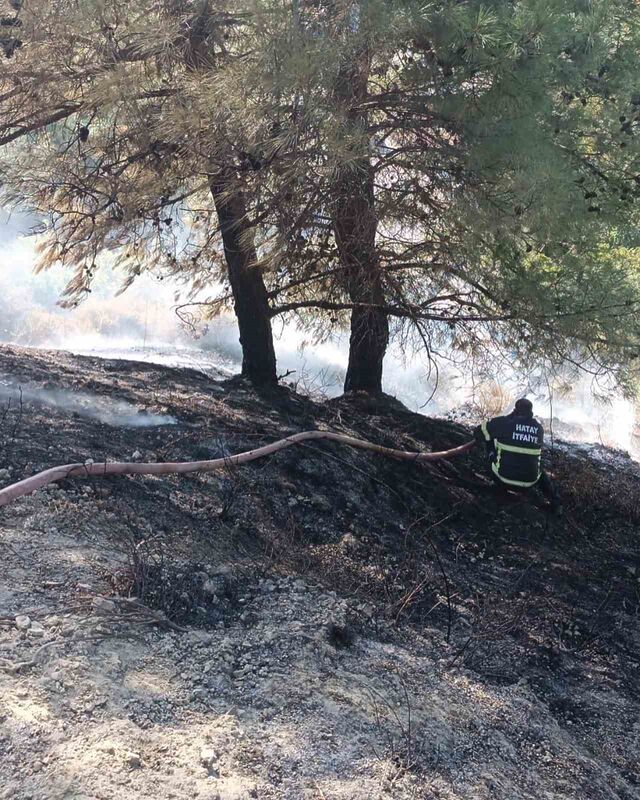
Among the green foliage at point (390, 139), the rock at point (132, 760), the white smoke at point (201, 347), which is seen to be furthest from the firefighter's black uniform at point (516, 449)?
the rock at point (132, 760)

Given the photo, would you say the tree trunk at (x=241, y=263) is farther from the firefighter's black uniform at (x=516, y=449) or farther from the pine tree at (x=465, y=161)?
the firefighter's black uniform at (x=516, y=449)

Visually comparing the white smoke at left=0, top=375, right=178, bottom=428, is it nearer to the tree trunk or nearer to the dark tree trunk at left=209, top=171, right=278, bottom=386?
the tree trunk

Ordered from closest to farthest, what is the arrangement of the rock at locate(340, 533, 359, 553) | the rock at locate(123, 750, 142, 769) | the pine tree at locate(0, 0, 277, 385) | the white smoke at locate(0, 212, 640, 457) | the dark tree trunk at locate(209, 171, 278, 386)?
the rock at locate(123, 750, 142, 769), the rock at locate(340, 533, 359, 553), the pine tree at locate(0, 0, 277, 385), the dark tree trunk at locate(209, 171, 278, 386), the white smoke at locate(0, 212, 640, 457)

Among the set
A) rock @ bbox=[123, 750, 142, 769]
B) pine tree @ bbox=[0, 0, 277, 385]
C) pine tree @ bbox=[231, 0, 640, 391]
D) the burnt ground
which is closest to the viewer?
rock @ bbox=[123, 750, 142, 769]

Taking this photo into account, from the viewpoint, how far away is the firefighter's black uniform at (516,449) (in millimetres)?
6848

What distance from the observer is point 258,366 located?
8.70 m

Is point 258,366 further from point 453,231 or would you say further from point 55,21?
point 55,21

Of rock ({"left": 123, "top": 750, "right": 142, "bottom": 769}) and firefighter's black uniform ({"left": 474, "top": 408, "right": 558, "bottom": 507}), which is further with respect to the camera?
firefighter's black uniform ({"left": 474, "top": 408, "right": 558, "bottom": 507})

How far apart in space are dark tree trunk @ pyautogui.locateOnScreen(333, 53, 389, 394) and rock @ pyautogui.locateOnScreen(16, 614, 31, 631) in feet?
10.7

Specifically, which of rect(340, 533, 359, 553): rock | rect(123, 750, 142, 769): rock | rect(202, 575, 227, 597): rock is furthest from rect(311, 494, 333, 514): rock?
rect(123, 750, 142, 769): rock

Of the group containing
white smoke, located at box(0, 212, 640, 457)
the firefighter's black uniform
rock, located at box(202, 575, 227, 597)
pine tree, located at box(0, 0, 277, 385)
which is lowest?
rock, located at box(202, 575, 227, 597)

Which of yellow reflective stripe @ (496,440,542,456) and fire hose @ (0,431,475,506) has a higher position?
yellow reflective stripe @ (496,440,542,456)

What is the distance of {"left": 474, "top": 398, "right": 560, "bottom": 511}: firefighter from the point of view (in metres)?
6.85

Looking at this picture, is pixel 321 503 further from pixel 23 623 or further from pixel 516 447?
pixel 23 623
